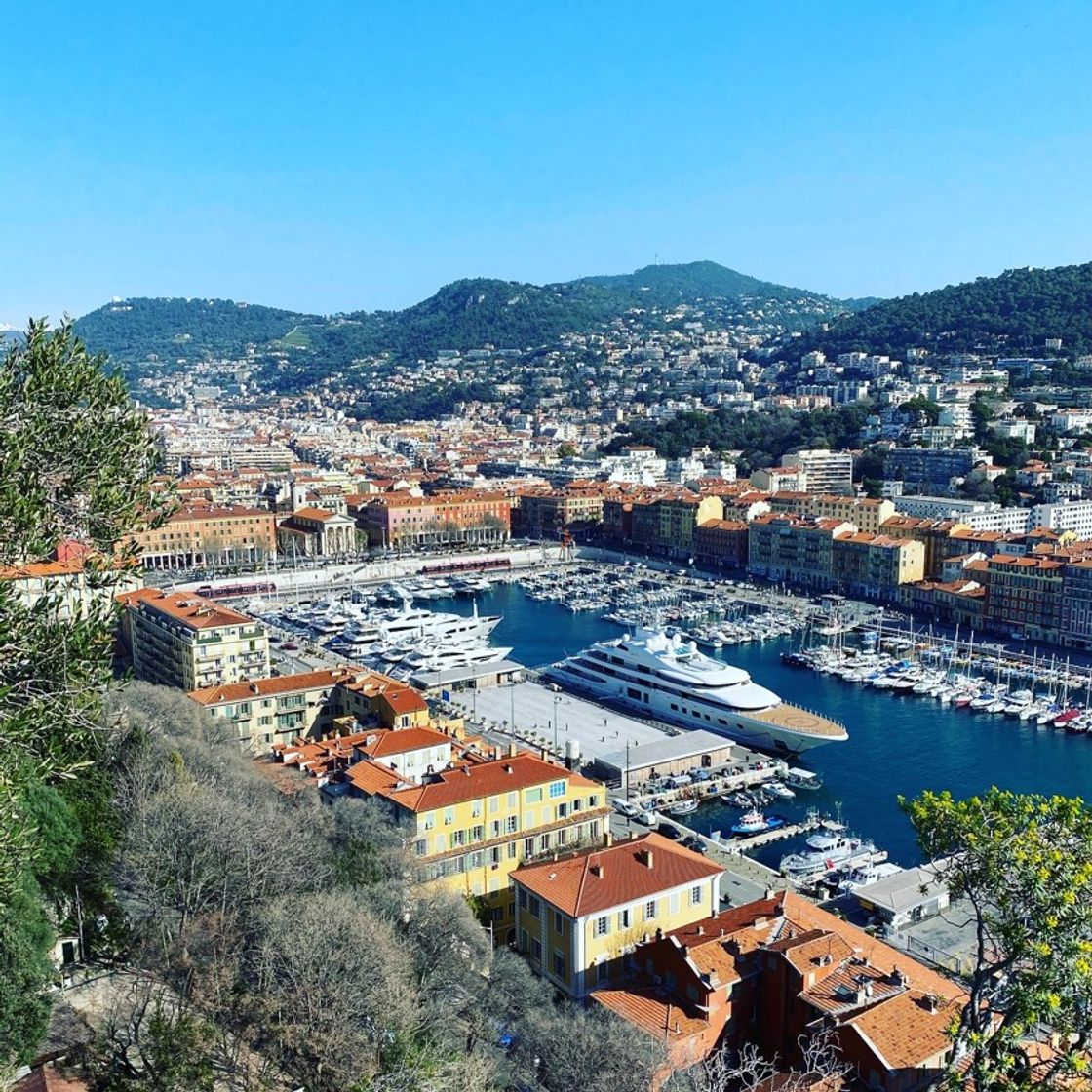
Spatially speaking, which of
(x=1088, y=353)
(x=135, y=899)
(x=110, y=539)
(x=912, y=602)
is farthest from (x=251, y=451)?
(x=110, y=539)

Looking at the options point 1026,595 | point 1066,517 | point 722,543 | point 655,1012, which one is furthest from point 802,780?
point 1066,517

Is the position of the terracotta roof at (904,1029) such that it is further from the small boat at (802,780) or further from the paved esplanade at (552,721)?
the paved esplanade at (552,721)

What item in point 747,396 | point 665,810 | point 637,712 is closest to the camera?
point 665,810

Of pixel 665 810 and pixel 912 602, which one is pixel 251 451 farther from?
pixel 665 810

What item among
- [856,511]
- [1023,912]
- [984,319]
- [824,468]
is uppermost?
[984,319]

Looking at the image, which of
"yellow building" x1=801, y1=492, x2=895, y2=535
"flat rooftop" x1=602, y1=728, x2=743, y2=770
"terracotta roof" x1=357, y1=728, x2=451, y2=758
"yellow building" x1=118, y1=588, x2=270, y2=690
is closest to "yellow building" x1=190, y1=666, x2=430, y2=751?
"yellow building" x1=118, y1=588, x2=270, y2=690

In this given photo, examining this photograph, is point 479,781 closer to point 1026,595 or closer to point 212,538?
point 1026,595

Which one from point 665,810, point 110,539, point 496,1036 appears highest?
point 110,539
